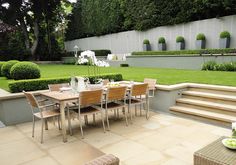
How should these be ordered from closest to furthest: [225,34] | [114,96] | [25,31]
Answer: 1. [114,96]
2. [225,34]
3. [25,31]

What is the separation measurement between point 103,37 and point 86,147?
17206 millimetres

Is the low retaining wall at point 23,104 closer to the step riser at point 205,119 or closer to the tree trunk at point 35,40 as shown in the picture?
the step riser at point 205,119

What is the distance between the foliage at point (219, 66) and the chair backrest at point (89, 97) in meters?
6.72

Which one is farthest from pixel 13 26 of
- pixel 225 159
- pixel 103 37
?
pixel 225 159

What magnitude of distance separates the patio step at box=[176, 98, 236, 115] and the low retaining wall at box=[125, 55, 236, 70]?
5040 mm

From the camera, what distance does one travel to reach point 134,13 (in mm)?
16359

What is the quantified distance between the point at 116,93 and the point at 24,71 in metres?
3.11

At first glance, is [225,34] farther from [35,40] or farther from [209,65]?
[35,40]

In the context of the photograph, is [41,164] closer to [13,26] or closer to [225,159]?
[225,159]

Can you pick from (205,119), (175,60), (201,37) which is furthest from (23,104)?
(201,37)

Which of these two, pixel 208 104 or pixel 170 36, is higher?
pixel 170 36

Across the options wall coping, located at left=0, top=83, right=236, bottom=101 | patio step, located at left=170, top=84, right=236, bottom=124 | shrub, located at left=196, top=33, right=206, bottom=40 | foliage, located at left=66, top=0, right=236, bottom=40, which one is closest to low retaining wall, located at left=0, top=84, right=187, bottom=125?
wall coping, located at left=0, top=83, right=236, bottom=101

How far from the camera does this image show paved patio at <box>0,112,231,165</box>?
3.18 m

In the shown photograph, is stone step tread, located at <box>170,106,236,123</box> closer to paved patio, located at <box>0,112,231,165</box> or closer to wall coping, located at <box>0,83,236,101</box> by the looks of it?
paved patio, located at <box>0,112,231,165</box>
